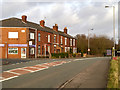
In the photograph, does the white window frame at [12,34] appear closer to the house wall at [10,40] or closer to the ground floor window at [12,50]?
the house wall at [10,40]

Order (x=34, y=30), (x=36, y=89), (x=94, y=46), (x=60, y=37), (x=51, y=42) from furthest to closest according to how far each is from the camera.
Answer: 1. (x=94, y=46)
2. (x=60, y=37)
3. (x=51, y=42)
4. (x=34, y=30)
5. (x=36, y=89)

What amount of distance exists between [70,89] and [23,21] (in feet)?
104

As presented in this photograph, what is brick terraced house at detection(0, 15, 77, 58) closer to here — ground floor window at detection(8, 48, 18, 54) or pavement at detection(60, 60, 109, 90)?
ground floor window at detection(8, 48, 18, 54)

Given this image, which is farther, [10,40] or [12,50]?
[10,40]

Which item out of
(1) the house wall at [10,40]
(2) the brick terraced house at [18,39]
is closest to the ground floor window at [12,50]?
(2) the brick terraced house at [18,39]

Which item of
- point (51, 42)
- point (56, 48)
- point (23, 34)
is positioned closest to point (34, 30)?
point (23, 34)

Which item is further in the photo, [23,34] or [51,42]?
[51,42]

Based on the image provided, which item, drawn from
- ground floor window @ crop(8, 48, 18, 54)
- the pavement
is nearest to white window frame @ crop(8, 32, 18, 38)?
ground floor window @ crop(8, 48, 18, 54)

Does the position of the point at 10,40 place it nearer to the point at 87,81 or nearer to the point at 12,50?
the point at 12,50

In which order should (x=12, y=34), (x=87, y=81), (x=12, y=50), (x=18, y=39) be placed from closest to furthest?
(x=87, y=81), (x=12, y=50), (x=18, y=39), (x=12, y=34)

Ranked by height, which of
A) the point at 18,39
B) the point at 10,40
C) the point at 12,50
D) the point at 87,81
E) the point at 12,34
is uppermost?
the point at 12,34

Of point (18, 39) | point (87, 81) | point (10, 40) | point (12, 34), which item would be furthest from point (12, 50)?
point (87, 81)

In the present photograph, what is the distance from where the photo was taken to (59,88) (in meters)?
7.82

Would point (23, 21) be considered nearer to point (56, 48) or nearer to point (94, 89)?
point (56, 48)
